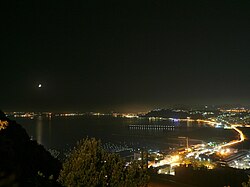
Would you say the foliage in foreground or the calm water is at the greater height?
the foliage in foreground

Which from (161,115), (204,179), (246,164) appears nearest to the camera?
(204,179)

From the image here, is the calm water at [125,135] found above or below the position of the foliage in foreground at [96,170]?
below

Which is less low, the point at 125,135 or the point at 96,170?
the point at 96,170

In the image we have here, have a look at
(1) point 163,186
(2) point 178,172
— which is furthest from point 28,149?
(2) point 178,172

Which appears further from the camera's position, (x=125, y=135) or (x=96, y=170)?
(x=125, y=135)

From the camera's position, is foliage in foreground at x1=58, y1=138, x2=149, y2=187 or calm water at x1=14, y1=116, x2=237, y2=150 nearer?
foliage in foreground at x1=58, y1=138, x2=149, y2=187

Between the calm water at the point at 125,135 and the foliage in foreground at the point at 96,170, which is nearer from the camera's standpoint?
the foliage in foreground at the point at 96,170

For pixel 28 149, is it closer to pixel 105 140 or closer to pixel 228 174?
pixel 228 174

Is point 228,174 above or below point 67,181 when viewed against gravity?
below
